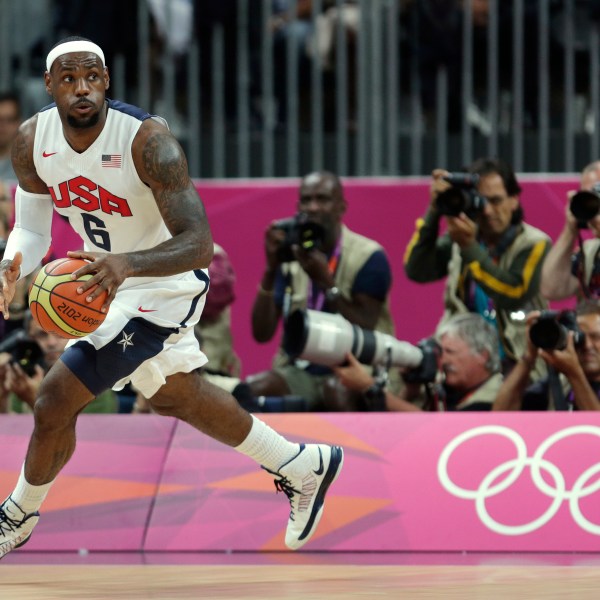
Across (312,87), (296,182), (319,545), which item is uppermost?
(312,87)

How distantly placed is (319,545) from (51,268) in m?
2.03

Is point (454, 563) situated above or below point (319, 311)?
below

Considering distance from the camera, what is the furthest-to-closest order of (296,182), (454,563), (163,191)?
1. (296,182)
2. (454,563)
3. (163,191)

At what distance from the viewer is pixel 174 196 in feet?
19.4

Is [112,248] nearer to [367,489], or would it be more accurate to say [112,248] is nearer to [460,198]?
[367,489]

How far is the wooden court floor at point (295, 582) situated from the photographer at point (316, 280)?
6.92 ft

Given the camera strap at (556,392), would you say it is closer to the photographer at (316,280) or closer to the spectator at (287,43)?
the photographer at (316,280)

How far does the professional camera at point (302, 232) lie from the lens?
821 centimetres

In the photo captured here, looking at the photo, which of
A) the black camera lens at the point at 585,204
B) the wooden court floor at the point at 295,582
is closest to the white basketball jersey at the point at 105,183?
the wooden court floor at the point at 295,582

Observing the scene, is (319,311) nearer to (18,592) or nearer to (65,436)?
(65,436)

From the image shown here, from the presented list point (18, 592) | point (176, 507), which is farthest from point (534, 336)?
point (18, 592)

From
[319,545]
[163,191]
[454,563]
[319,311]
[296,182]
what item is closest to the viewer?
[163,191]

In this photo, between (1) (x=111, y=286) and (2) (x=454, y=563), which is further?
(2) (x=454, y=563)

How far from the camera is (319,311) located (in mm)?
8227
